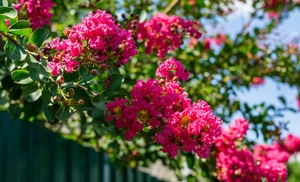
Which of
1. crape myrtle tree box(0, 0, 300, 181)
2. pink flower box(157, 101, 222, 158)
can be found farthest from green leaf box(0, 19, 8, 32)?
pink flower box(157, 101, 222, 158)

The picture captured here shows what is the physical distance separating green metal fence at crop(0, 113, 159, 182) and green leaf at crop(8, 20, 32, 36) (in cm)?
96

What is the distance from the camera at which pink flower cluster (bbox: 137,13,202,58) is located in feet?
8.02

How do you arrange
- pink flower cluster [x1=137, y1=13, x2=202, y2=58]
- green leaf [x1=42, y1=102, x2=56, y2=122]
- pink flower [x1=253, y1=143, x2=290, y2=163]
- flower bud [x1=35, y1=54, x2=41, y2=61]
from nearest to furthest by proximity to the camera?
flower bud [x1=35, y1=54, x2=41, y2=61], green leaf [x1=42, y1=102, x2=56, y2=122], pink flower cluster [x1=137, y1=13, x2=202, y2=58], pink flower [x1=253, y1=143, x2=290, y2=163]

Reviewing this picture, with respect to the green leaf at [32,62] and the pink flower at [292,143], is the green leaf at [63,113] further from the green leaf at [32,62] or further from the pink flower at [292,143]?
the pink flower at [292,143]

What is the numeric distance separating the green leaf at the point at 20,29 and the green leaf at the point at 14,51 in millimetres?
39

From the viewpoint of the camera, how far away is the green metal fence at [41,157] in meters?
2.59

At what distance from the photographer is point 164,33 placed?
2.45 m

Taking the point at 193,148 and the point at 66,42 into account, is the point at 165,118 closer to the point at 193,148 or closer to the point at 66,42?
the point at 193,148

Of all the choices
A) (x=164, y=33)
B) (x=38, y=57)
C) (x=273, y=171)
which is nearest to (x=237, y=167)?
(x=273, y=171)

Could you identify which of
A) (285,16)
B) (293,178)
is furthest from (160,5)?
(293,178)

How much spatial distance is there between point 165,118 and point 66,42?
15.7 inches

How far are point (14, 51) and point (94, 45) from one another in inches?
10.8

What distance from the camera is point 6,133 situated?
261cm

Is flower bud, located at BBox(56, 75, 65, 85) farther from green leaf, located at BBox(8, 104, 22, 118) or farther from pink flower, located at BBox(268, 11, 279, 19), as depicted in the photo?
pink flower, located at BBox(268, 11, 279, 19)
